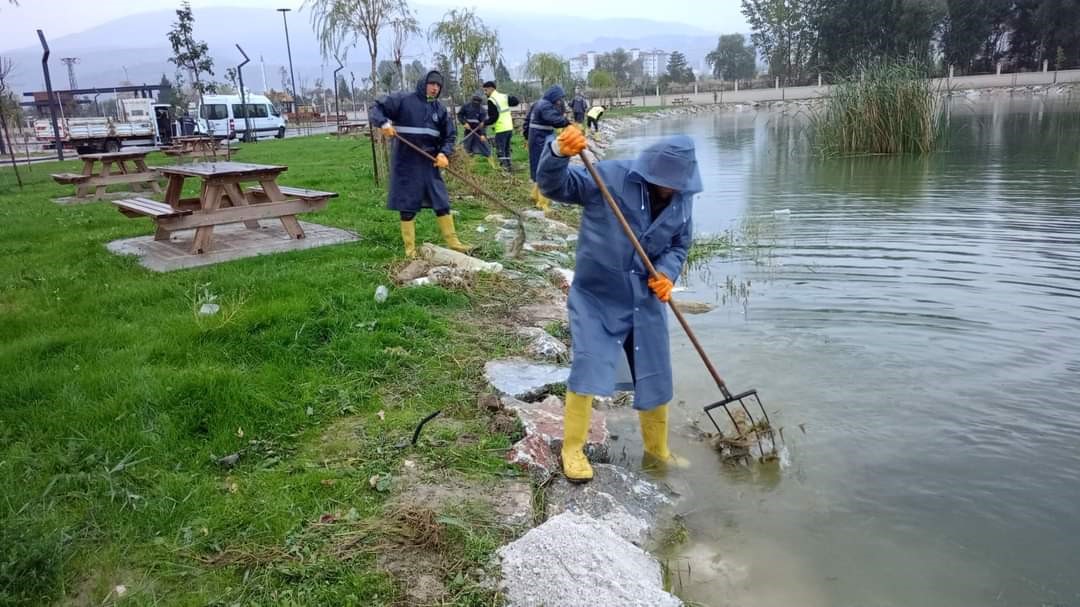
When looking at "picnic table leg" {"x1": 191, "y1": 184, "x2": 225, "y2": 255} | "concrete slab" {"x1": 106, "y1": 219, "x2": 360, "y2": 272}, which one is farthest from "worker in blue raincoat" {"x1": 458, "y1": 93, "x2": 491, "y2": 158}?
"picnic table leg" {"x1": 191, "y1": 184, "x2": 225, "y2": 255}

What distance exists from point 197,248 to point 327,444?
403 centimetres

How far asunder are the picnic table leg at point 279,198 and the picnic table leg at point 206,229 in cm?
46

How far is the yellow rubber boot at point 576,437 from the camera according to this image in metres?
3.58

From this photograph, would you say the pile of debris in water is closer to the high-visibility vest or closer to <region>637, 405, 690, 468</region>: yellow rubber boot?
<region>637, 405, 690, 468</region>: yellow rubber boot

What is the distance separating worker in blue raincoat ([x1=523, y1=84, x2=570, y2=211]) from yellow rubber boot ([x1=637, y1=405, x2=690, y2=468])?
2642 mm

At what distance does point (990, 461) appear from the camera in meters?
4.14

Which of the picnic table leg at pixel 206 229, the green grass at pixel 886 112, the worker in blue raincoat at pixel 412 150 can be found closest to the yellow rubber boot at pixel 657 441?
the worker in blue raincoat at pixel 412 150

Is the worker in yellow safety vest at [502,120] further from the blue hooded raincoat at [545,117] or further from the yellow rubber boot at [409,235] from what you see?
the yellow rubber boot at [409,235]

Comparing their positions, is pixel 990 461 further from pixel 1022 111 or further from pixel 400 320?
pixel 1022 111

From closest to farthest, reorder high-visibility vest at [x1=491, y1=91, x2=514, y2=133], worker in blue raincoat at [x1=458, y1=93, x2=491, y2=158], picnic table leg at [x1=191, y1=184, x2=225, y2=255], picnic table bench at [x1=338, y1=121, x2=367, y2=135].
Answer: picnic table leg at [x1=191, y1=184, x2=225, y2=255] < high-visibility vest at [x1=491, y1=91, x2=514, y2=133] < worker in blue raincoat at [x1=458, y1=93, x2=491, y2=158] < picnic table bench at [x1=338, y1=121, x2=367, y2=135]

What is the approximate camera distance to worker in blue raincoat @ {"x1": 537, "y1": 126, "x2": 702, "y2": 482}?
337 centimetres

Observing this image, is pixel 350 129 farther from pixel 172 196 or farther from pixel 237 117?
pixel 172 196

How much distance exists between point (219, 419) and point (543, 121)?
6.41 metres

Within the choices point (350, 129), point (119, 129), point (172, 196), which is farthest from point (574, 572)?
point (119, 129)
